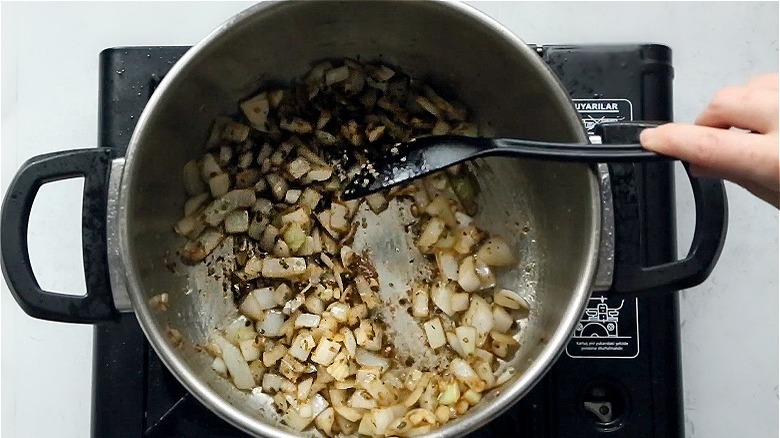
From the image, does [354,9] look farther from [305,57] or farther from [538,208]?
[538,208]

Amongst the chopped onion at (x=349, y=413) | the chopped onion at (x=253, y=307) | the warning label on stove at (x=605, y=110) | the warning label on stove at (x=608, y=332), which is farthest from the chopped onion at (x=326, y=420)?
the warning label on stove at (x=605, y=110)

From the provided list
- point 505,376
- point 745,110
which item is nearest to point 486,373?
point 505,376

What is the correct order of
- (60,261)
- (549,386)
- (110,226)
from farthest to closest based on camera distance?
(60,261) → (549,386) → (110,226)

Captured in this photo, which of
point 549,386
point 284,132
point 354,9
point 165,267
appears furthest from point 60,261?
point 549,386

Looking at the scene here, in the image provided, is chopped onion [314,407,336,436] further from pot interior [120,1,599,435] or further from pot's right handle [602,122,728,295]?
pot's right handle [602,122,728,295]

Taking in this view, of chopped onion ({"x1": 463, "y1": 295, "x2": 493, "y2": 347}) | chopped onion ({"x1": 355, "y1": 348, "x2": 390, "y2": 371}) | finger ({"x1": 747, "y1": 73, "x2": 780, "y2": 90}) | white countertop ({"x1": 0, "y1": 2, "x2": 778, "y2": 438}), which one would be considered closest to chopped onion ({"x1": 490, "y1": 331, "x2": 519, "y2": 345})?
chopped onion ({"x1": 463, "y1": 295, "x2": 493, "y2": 347})

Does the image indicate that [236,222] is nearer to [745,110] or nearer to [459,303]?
[459,303]

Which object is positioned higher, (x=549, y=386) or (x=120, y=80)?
(x=120, y=80)
